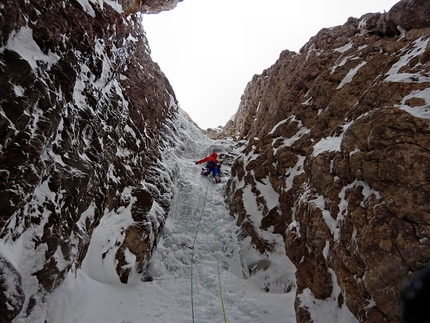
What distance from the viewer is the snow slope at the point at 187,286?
5.27 m

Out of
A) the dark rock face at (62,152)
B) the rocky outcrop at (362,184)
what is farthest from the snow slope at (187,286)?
the rocky outcrop at (362,184)

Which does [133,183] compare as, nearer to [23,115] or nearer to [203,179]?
[23,115]

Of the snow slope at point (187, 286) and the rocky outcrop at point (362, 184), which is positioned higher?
the rocky outcrop at point (362, 184)

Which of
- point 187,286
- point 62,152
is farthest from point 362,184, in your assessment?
point 62,152

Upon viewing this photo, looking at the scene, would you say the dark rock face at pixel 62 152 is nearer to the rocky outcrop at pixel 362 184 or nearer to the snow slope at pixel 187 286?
the snow slope at pixel 187 286

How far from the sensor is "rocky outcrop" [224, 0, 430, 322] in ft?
11.8

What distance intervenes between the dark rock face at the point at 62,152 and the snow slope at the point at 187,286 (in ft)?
1.37

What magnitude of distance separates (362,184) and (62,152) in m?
6.27

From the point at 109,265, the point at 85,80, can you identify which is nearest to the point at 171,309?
the point at 109,265

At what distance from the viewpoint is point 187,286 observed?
665cm

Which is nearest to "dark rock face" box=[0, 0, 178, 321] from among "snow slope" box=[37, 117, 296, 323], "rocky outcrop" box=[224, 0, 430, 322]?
"snow slope" box=[37, 117, 296, 323]

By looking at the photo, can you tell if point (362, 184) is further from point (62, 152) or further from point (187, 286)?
point (62, 152)

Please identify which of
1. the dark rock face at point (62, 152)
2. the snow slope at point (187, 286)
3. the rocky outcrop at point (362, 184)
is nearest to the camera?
the rocky outcrop at point (362, 184)

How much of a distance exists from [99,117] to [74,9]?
302 centimetres
